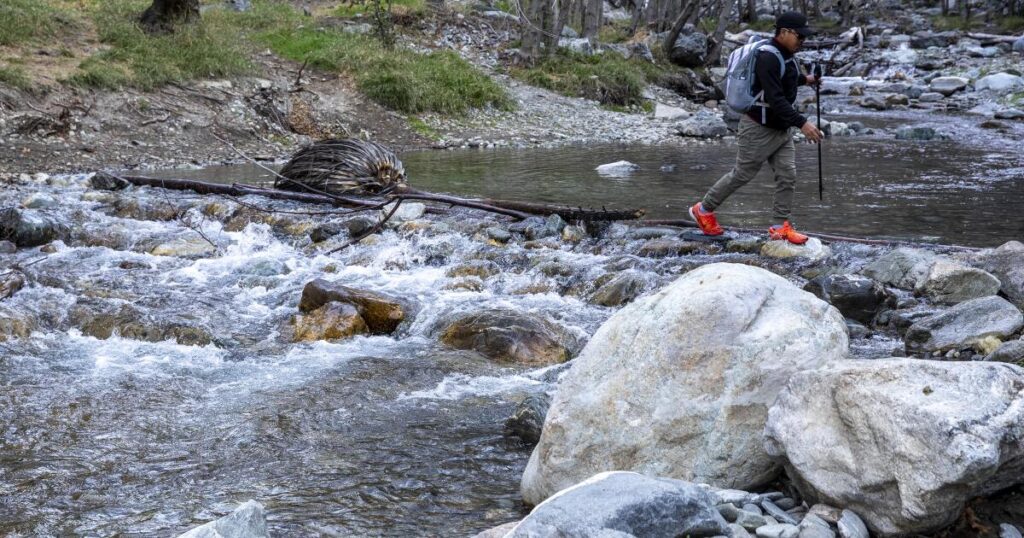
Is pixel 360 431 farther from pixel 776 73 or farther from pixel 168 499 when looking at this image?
pixel 776 73

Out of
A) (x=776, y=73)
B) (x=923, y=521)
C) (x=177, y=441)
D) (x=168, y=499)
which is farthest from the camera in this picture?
(x=776, y=73)

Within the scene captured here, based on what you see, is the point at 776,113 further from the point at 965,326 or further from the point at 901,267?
the point at 965,326

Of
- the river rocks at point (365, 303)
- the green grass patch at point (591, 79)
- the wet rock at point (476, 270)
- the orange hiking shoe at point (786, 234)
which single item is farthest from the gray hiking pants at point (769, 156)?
the green grass patch at point (591, 79)

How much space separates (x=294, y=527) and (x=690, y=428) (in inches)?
73.6

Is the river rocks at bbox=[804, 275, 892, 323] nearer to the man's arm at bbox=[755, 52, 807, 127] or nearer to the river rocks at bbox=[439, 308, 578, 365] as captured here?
the man's arm at bbox=[755, 52, 807, 127]

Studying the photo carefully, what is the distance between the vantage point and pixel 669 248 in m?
8.66

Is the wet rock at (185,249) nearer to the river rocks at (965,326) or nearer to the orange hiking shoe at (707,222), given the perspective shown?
the orange hiking shoe at (707,222)

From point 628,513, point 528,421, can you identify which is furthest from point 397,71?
point 628,513

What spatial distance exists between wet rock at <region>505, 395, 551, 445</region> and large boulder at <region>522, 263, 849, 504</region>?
696 millimetres

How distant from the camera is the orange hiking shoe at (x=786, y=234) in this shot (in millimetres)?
8141

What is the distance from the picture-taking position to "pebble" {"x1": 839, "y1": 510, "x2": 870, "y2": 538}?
134 inches

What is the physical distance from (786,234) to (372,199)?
18.3 feet

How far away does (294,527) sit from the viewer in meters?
4.06

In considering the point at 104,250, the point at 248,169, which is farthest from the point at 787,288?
the point at 248,169
